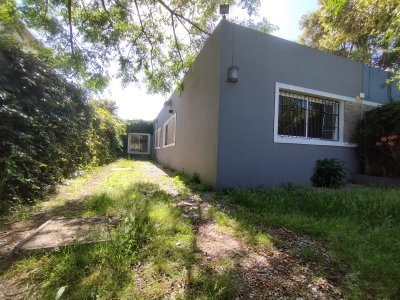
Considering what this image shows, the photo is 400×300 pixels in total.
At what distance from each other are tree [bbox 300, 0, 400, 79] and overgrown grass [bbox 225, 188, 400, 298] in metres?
3.16

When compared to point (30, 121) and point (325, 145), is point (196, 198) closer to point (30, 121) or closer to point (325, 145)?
point (30, 121)

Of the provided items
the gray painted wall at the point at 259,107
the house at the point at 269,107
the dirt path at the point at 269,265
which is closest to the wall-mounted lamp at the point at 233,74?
the house at the point at 269,107

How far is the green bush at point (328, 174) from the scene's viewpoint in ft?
19.3

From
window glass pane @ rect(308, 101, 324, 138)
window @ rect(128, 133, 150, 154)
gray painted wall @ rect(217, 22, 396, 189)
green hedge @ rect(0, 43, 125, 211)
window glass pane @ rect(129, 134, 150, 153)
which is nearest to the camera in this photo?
green hedge @ rect(0, 43, 125, 211)

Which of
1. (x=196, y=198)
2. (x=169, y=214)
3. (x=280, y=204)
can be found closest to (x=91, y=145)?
(x=196, y=198)

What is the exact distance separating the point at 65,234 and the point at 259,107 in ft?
13.8

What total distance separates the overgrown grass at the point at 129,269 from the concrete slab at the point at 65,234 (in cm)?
10

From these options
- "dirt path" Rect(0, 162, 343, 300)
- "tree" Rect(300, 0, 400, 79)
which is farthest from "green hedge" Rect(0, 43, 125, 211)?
"tree" Rect(300, 0, 400, 79)

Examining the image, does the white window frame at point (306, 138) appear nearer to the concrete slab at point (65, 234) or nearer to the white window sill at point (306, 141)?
the white window sill at point (306, 141)

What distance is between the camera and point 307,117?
6.20 metres

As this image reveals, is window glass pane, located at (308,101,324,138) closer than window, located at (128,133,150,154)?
Yes

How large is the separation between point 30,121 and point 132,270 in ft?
11.1

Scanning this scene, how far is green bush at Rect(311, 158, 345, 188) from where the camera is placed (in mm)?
5884

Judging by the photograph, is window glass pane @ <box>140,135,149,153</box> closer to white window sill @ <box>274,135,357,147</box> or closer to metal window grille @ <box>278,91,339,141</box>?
metal window grille @ <box>278,91,339,141</box>
